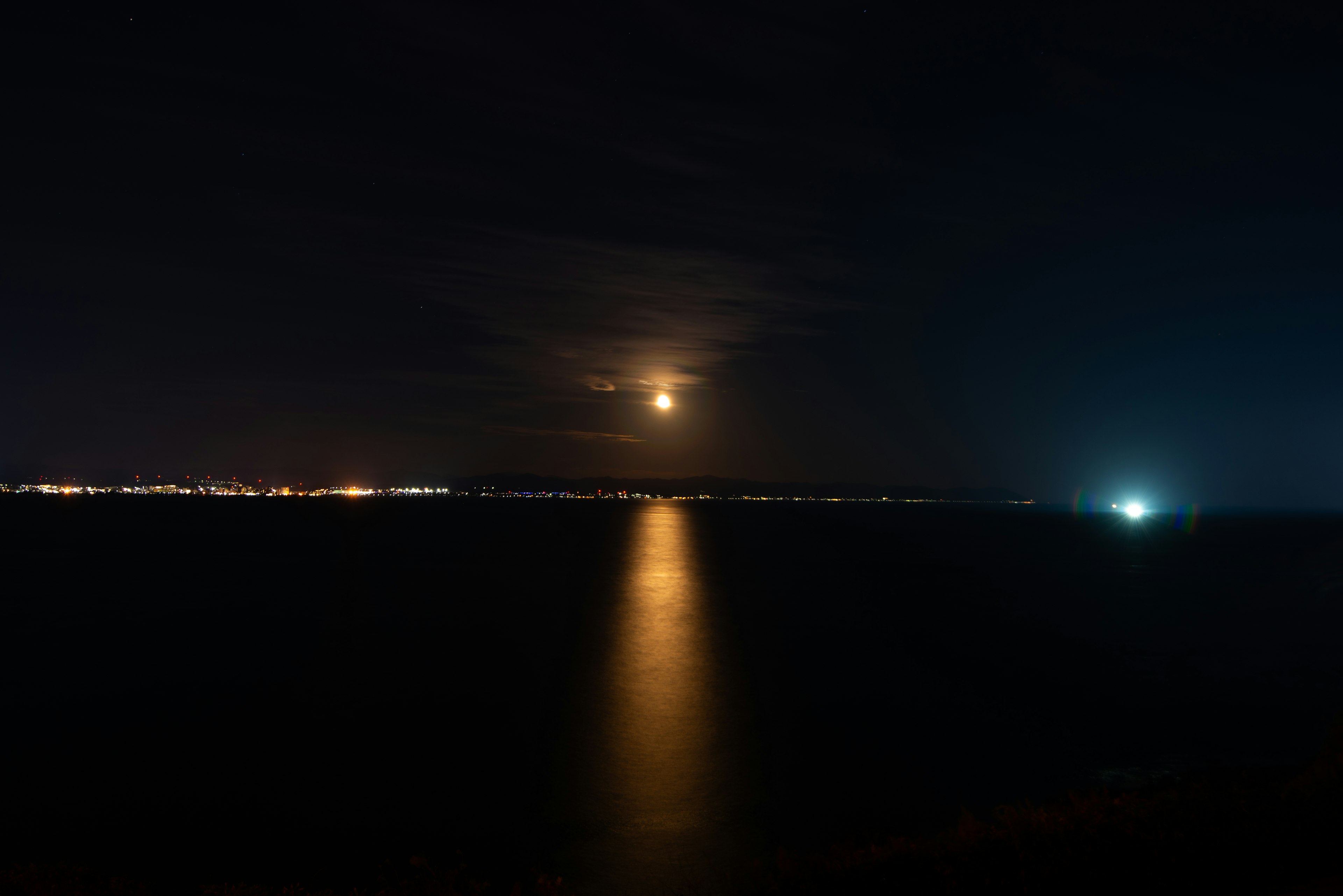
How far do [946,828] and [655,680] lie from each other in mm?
12892

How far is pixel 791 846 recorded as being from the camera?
549 inches

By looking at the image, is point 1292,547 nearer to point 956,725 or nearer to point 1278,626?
point 1278,626

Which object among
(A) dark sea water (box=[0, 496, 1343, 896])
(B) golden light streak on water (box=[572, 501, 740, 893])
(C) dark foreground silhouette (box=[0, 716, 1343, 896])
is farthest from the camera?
(A) dark sea water (box=[0, 496, 1343, 896])

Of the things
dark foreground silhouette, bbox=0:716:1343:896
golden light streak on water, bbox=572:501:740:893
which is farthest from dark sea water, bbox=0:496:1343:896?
dark foreground silhouette, bbox=0:716:1343:896

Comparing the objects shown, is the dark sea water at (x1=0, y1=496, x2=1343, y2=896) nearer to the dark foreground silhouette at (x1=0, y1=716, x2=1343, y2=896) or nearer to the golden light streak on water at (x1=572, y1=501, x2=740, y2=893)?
the golden light streak on water at (x1=572, y1=501, x2=740, y2=893)

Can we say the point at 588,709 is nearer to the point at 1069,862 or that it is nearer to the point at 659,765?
the point at 659,765

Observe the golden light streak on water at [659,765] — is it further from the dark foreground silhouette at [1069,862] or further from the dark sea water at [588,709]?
the dark foreground silhouette at [1069,862]

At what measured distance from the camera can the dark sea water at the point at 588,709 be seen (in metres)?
14.5

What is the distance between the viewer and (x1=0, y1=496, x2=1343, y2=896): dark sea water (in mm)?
14508

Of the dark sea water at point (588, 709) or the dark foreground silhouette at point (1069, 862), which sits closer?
the dark foreground silhouette at point (1069, 862)

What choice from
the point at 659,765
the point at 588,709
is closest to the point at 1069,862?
the point at 659,765

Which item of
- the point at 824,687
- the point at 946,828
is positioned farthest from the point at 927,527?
the point at 946,828

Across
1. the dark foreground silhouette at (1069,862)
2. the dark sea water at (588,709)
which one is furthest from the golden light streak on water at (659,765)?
the dark foreground silhouette at (1069,862)

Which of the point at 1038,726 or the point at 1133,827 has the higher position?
the point at 1133,827
